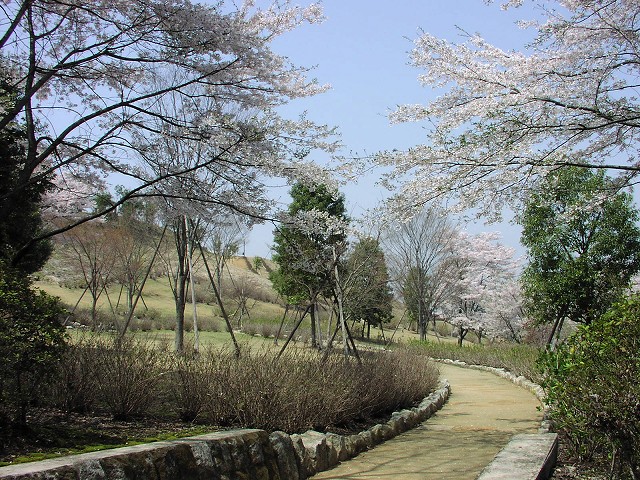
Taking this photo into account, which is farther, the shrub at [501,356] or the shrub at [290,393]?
the shrub at [501,356]

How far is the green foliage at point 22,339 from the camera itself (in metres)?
3.74

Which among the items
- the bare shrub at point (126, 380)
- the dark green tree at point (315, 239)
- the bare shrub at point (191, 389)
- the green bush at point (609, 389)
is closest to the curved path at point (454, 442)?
the green bush at point (609, 389)

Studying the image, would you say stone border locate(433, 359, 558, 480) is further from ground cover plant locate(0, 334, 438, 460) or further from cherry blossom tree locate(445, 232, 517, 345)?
cherry blossom tree locate(445, 232, 517, 345)

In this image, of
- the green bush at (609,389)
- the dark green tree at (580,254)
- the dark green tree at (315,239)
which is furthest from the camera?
the dark green tree at (580,254)

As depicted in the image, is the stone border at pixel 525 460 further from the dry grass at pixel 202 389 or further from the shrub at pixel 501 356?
the shrub at pixel 501 356

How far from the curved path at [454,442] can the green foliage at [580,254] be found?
18.6 feet

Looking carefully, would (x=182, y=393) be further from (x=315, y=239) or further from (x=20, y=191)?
(x=315, y=239)

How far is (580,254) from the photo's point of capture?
52.7 ft

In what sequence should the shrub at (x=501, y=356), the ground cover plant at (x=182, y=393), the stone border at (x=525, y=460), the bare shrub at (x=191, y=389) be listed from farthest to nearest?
the shrub at (x=501, y=356)
the bare shrub at (x=191, y=389)
the ground cover plant at (x=182, y=393)
the stone border at (x=525, y=460)

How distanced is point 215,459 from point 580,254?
Result: 14995 millimetres

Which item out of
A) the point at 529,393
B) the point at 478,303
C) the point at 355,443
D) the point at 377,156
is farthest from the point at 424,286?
the point at 355,443

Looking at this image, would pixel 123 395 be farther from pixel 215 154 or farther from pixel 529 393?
pixel 529 393

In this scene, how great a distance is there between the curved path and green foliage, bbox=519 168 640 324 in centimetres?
566

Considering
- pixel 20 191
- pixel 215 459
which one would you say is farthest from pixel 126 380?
pixel 20 191
